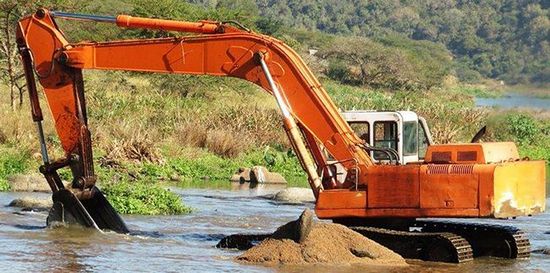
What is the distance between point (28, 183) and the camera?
2758 centimetres

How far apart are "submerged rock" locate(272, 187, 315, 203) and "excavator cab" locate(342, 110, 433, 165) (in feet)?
25.9

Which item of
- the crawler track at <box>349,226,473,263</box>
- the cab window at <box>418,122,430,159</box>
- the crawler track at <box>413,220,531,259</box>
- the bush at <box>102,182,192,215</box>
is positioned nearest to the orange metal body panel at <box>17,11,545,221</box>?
the crawler track at <box>349,226,473,263</box>

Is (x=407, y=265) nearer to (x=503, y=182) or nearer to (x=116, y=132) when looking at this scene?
(x=503, y=182)

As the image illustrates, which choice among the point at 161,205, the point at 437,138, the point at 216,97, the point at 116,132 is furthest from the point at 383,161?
the point at 216,97

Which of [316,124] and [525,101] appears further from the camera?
[316,124]

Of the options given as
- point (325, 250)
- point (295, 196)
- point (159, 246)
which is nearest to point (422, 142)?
point (325, 250)

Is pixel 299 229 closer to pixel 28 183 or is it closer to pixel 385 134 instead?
pixel 385 134

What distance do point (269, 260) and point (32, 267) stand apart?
11.1ft

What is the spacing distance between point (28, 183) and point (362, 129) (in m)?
10.0

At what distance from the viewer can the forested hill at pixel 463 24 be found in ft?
61.0

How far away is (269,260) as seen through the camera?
17.5 m

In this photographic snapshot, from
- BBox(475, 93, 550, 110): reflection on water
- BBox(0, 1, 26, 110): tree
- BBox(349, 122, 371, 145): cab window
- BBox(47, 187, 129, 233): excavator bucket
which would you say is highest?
BBox(0, 1, 26, 110): tree

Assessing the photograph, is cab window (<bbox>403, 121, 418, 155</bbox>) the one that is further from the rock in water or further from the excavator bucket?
the excavator bucket

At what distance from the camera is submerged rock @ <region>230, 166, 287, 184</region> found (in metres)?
33.3
